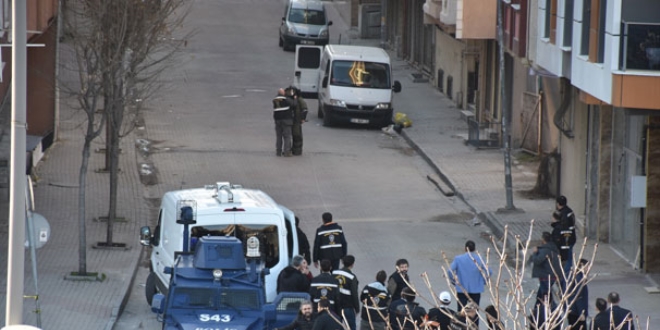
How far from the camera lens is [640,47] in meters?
19.1

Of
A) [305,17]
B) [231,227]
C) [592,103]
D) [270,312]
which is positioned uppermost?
[305,17]

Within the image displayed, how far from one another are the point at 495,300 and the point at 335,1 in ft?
179

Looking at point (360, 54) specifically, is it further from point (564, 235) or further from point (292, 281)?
point (292, 281)

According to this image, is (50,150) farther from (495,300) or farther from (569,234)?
(495,300)

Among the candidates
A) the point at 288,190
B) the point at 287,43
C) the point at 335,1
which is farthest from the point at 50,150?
the point at 335,1

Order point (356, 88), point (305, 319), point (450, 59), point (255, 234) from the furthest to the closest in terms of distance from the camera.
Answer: point (450, 59) → point (356, 88) → point (255, 234) → point (305, 319)

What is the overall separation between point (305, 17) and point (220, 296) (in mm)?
36555

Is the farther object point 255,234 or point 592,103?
point 592,103

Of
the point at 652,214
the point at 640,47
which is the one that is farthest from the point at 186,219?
the point at 652,214

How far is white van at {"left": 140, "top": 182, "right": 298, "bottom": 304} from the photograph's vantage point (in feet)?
56.2

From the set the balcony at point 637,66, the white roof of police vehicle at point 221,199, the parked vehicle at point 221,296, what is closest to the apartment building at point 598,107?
the balcony at point 637,66

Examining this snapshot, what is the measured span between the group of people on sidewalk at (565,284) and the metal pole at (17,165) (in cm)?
428

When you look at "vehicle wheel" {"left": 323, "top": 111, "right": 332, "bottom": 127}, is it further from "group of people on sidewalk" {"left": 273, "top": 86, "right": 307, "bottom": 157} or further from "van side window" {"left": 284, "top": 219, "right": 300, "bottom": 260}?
"van side window" {"left": 284, "top": 219, "right": 300, "bottom": 260}

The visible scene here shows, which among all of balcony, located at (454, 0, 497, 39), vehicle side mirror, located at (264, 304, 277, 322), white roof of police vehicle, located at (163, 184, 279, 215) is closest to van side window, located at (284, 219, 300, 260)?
white roof of police vehicle, located at (163, 184, 279, 215)
